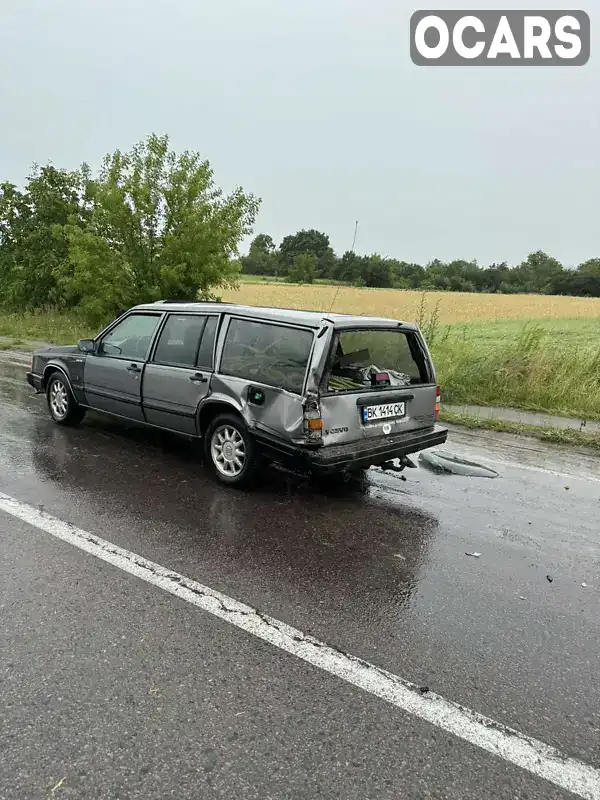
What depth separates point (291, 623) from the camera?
3.10 m

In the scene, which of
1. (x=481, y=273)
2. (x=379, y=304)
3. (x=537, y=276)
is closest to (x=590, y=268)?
(x=537, y=276)

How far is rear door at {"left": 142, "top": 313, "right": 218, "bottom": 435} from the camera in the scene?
18.1ft

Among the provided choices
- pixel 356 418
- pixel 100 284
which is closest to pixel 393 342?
pixel 356 418

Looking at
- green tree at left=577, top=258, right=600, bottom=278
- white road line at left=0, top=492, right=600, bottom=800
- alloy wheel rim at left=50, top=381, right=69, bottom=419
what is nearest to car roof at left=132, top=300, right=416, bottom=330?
alloy wheel rim at left=50, top=381, right=69, bottom=419

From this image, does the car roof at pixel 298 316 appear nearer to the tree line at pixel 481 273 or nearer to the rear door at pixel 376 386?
the rear door at pixel 376 386

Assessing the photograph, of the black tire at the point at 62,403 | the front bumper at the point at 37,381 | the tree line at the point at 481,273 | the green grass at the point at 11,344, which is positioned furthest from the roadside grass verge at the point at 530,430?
the tree line at the point at 481,273

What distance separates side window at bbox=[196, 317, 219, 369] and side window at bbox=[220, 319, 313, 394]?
0.17m

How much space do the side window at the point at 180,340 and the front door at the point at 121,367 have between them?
219 mm

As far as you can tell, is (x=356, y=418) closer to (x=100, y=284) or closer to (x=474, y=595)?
(x=474, y=595)

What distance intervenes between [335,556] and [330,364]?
152cm

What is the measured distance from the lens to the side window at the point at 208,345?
5.48 m

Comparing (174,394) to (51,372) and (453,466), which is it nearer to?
(51,372)

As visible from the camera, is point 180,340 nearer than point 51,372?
Yes

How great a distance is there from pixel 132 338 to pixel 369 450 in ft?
10.0
